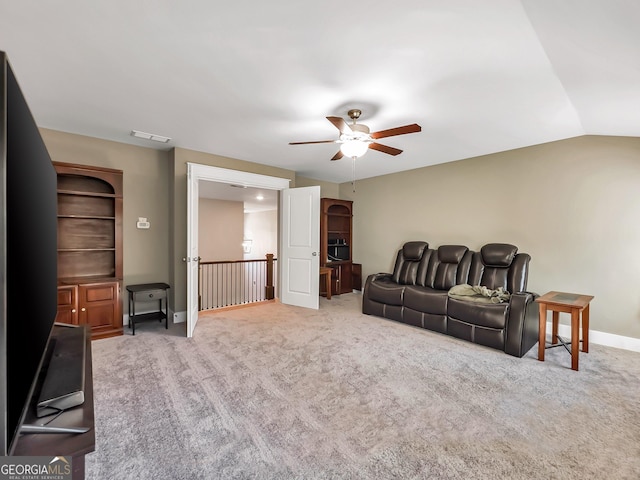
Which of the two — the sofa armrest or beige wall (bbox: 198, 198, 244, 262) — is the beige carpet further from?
beige wall (bbox: 198, 198, 244, 262)

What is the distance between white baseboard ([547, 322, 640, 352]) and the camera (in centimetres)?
329

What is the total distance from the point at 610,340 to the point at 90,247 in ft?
20.8

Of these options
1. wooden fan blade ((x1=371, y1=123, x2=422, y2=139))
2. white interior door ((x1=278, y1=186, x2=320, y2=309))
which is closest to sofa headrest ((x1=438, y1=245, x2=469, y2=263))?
white interior door ((x1=278, y1=186, x2=320, y2=309))

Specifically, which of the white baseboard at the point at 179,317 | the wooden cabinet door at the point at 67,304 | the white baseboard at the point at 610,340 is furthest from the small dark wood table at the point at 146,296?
the white baseboard at the point at 610,340

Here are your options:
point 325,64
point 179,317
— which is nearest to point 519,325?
point 325,64

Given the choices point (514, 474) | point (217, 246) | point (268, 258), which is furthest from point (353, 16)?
point (217, 246)

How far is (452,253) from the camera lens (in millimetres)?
4355

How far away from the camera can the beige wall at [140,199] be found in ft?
12.5

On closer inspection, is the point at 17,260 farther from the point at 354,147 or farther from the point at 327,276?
the point at 327,276

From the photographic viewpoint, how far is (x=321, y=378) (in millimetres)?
2621

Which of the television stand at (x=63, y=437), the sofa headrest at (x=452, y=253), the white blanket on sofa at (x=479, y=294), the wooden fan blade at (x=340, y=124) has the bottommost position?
the white blanket on sofa at (x=479, y=294)

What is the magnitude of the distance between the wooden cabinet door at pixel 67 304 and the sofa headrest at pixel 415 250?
4439mm

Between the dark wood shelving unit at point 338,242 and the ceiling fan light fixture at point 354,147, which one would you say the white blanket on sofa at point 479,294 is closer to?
the ceiling fan light fixture at point 354,147

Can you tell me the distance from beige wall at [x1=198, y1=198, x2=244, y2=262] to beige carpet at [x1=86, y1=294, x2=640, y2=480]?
14.5 feet
